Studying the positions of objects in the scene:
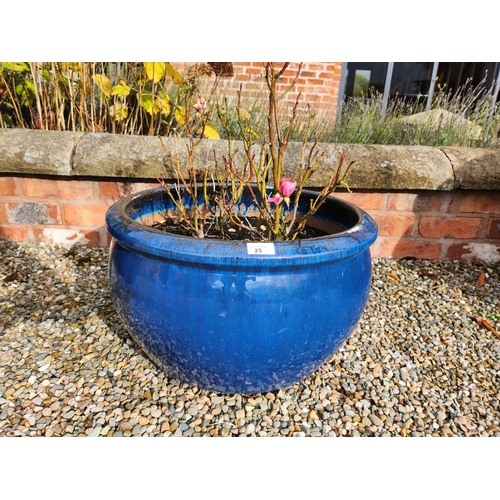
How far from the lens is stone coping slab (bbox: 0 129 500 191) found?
7.89 ft

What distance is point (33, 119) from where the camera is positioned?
A: 2930 millimetres

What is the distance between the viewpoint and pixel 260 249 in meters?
1.18

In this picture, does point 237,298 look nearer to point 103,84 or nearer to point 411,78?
point 103,84

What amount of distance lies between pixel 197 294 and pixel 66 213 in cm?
183

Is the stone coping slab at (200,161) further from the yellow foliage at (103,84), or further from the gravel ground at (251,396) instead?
the gravel ground at (251,396)

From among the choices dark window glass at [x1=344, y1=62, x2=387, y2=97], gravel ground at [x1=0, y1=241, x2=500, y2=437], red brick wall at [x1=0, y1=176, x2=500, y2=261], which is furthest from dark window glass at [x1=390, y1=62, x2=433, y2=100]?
gravel ground at [x1=0, y1=241, x2=500, y2=437]

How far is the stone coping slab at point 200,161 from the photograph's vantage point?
2.41 metres

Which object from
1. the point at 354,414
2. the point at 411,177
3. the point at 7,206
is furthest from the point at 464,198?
the point at 7,206

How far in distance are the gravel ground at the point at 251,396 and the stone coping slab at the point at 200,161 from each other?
0.66 meters

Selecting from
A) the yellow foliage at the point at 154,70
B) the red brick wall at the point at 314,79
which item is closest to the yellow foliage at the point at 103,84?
the yellow foliage at the point at 154,70

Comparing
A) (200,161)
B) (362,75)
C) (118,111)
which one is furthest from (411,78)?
(200,161)

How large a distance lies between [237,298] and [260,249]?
170 millimetres

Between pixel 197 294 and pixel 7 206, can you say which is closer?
pixel 197 294

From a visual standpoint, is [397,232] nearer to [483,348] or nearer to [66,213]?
[483,348]
